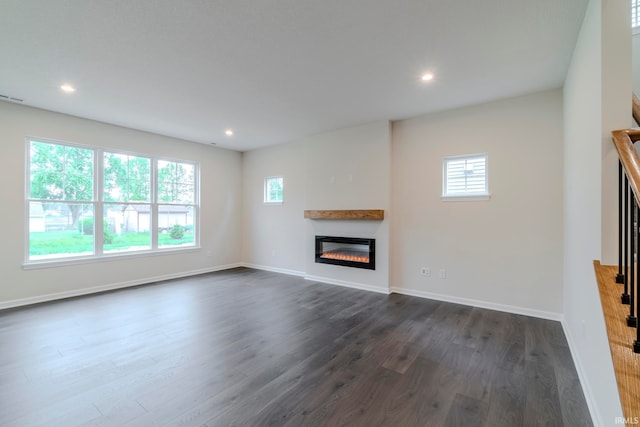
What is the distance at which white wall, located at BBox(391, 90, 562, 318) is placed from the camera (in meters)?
3.39

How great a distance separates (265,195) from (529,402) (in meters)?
5.65

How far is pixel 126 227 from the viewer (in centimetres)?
504

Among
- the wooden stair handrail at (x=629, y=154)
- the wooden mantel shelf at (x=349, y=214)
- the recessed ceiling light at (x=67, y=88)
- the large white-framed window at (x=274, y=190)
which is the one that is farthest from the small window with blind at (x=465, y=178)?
the recessed ceiling light at (x=67, y=88)

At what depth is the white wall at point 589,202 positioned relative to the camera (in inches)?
64.9

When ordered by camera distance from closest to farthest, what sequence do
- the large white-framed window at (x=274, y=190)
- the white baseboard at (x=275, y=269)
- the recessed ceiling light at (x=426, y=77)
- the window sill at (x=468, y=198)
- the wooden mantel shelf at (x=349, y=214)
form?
the recessed ceiling light at (x=426, y=77) < the window sill at (x=468, y=198) < the wooden mantel shelf at (x=349, y=214) < the white baseboard at (x=275, y=269) < the large white-framed window at (x=274, y=190)

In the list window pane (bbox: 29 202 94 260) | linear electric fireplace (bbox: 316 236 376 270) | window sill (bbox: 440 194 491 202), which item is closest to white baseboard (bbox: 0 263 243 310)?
window pane (bbox: 29 202 94 260)

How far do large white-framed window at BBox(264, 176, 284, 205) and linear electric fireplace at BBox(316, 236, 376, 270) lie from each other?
61.6 inches

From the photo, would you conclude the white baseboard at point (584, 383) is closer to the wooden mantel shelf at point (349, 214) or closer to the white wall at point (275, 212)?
the wooden mantel shelf at point (349, 214)

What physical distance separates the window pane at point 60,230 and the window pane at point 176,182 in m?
1.25

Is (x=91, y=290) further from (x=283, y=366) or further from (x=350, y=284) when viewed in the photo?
(x=350, y=284)

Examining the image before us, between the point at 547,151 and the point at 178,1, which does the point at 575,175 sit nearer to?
the point at 547,151

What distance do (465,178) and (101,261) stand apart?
6.00 m

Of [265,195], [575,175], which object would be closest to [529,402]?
[575,175]

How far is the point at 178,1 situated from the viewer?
199 centimetres
